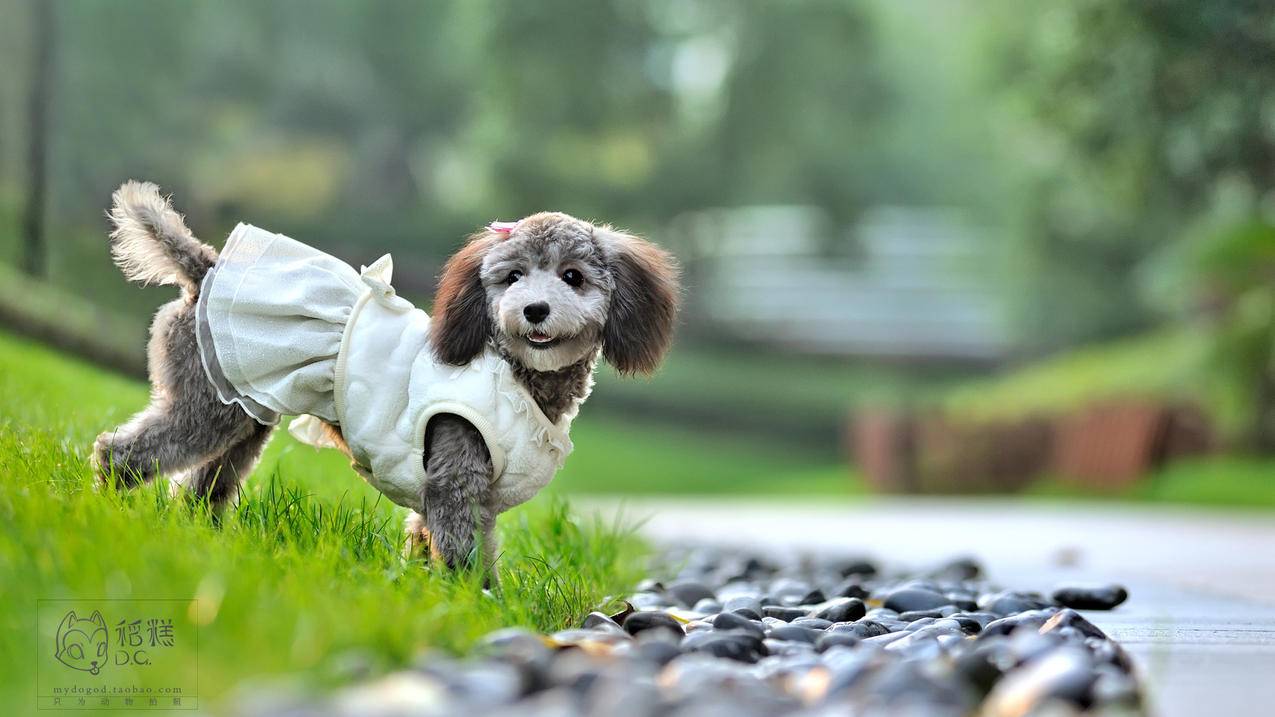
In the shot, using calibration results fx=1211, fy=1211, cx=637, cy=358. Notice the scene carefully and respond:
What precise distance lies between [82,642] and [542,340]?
1.55 m

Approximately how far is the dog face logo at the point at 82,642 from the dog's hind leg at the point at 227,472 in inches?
59.6

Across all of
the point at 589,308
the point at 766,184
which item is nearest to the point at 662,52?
the point at 766,184

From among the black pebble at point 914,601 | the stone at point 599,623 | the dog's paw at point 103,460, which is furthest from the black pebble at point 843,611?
the dog's paw at point 103,460

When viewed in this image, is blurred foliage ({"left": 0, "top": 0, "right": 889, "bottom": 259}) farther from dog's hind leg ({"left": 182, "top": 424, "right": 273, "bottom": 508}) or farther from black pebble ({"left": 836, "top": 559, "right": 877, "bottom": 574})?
dog's hind leg ({"left": 182, "top": 424, "right": 273, "bottom": 508})

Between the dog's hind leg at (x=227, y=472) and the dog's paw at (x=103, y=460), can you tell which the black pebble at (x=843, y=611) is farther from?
the dog's paw at (x=103, y=460)

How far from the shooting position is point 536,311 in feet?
11.4

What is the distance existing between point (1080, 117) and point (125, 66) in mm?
14481

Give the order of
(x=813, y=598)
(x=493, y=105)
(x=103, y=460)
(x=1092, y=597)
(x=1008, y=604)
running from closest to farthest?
(x=103, y=460) < (x=1008, y=604) < (x=1092, y=597) < (x=813, y=598) < (x=493, y=105)

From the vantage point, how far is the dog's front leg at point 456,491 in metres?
3.56

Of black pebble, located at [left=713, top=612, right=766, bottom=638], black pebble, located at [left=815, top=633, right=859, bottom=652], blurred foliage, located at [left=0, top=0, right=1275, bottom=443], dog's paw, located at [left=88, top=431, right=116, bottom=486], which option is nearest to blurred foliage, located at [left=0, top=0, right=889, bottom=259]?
blurred foliage, located at [left=0, top=0, right=1275, bottom=443]

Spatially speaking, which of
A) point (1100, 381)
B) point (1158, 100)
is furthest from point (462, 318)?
point (1100, 381)

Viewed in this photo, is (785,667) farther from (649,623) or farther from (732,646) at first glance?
(649,623)

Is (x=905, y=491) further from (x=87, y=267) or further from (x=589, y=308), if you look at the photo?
(x=589, y=308)

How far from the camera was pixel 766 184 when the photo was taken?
2322 centimetres
